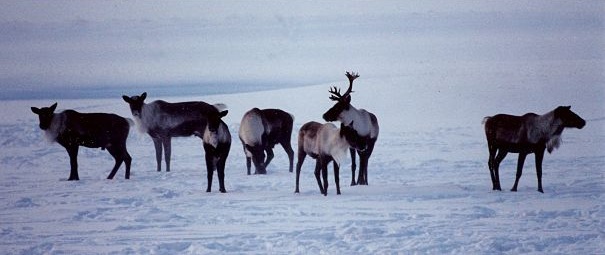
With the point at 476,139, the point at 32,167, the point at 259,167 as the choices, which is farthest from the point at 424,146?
the point at 32,167

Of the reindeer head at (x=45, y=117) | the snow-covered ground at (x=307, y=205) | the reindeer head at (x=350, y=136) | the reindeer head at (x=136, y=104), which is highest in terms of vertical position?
the reindeer head at (x=136, y=104)

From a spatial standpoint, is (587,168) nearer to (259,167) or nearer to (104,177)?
(259,167)

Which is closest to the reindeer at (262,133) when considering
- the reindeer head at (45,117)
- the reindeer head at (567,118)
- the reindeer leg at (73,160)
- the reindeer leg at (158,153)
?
the reindeer leg at (158,153)

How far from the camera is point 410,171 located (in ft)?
44.3

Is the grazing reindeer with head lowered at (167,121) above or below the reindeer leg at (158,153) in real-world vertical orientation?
above

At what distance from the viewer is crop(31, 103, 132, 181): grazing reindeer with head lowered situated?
41.4 ft

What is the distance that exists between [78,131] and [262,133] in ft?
9.44

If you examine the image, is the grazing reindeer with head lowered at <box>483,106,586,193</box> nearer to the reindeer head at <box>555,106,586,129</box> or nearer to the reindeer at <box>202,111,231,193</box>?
the reindeer head at <box>555,106,586,129</box>

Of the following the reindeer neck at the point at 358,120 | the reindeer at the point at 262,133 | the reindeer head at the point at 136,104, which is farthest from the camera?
the reindeer head at the point at 136,104

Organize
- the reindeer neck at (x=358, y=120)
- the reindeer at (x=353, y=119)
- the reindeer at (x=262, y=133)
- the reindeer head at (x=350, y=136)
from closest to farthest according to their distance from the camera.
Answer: the reindeer head at (x=350, y=136) → the reindeer at (x=353, y=119) → the reindeer neck at (x=358, y=120) → the reindeer at (x=262, y=133)

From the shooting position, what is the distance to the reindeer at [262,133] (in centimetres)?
1338

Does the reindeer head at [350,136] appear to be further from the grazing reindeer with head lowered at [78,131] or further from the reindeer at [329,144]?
the grazing reindeer with head lowered at [78,131]

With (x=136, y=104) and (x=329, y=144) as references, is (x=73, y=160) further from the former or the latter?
(x=329, y=144)

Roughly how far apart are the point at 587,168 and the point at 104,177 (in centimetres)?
767
